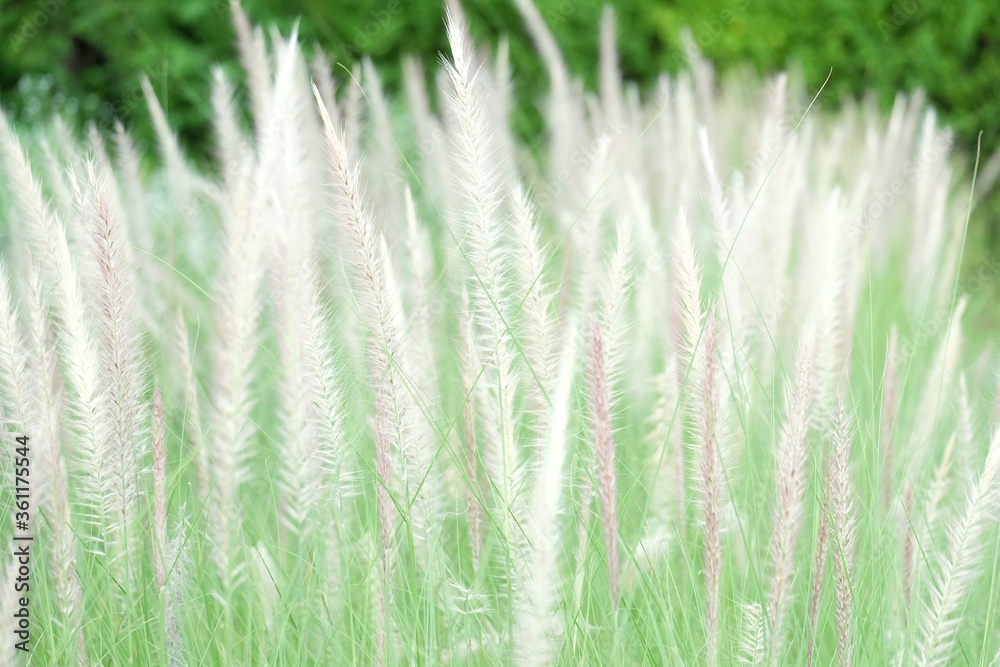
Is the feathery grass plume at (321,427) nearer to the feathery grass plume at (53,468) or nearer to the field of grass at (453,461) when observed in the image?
the field of grass at (453,461)

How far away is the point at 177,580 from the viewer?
47.4 inches

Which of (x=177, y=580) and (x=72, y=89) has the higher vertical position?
(x=72, y=89)

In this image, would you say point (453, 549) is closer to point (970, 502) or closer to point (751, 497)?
point (751, 497)

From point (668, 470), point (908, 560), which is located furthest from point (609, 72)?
point (908, 560)

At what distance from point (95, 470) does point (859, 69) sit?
5.57 m

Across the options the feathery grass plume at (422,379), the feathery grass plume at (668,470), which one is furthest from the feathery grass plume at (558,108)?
the feathery grass plume at (422,379)

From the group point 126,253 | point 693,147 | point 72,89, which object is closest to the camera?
point 126,253

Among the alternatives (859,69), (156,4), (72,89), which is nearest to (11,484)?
(156,4)

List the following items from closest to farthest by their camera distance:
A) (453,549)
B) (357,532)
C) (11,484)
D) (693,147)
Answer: (11,484) < (357,532) < (453,549) < (693,147)

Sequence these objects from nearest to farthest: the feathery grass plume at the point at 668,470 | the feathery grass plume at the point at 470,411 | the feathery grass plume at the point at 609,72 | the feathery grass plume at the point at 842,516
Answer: the feathery grass plume at the point at 842,516 < the feathery grass plume at the point at 470,411 < the feathery grass plume at the point at 668,470 < the feathery grass plume at the point at 609,72

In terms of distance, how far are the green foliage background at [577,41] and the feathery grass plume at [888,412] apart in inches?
157

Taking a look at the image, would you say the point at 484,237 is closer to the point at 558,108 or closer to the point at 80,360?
the point at 80,360

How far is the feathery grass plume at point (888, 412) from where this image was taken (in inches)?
53.1

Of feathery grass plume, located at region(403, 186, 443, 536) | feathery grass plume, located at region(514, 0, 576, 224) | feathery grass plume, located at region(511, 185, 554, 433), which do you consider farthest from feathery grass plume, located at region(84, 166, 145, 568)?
feathery grass plume, located at region(514, 0, 576, 224)
